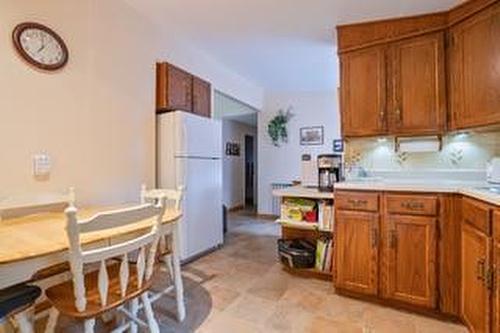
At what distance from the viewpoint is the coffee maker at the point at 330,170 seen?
9.59 ft

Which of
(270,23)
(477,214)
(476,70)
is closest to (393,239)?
(477,214)

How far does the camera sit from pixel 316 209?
2.83 m

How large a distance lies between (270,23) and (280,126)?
2966mm

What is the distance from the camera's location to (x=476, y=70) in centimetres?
218

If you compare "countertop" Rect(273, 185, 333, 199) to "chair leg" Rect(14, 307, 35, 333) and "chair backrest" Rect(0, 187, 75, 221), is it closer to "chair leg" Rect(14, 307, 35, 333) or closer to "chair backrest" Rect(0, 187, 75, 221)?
"chair backrest" Rect(0, 187, 75, 221)

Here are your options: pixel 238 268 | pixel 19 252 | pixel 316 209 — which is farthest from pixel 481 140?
pixel 19 252

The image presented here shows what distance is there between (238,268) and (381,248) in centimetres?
142

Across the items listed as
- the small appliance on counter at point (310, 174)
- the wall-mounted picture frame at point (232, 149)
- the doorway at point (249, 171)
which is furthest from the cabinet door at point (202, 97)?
the doorway at point (249, 171)

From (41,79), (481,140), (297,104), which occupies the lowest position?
(481,140)

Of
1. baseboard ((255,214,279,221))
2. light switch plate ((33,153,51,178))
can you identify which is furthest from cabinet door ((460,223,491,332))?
baseboard ((255,214,279,221))

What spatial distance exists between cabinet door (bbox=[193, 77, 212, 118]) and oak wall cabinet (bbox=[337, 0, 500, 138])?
63.3 inches

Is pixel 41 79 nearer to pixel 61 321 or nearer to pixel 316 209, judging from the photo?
pixel 61 321

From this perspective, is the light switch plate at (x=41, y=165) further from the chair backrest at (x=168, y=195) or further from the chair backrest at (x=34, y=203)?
the chair backrest at (x=168, y=195)

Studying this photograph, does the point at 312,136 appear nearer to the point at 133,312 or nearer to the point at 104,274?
the point at 133,312
